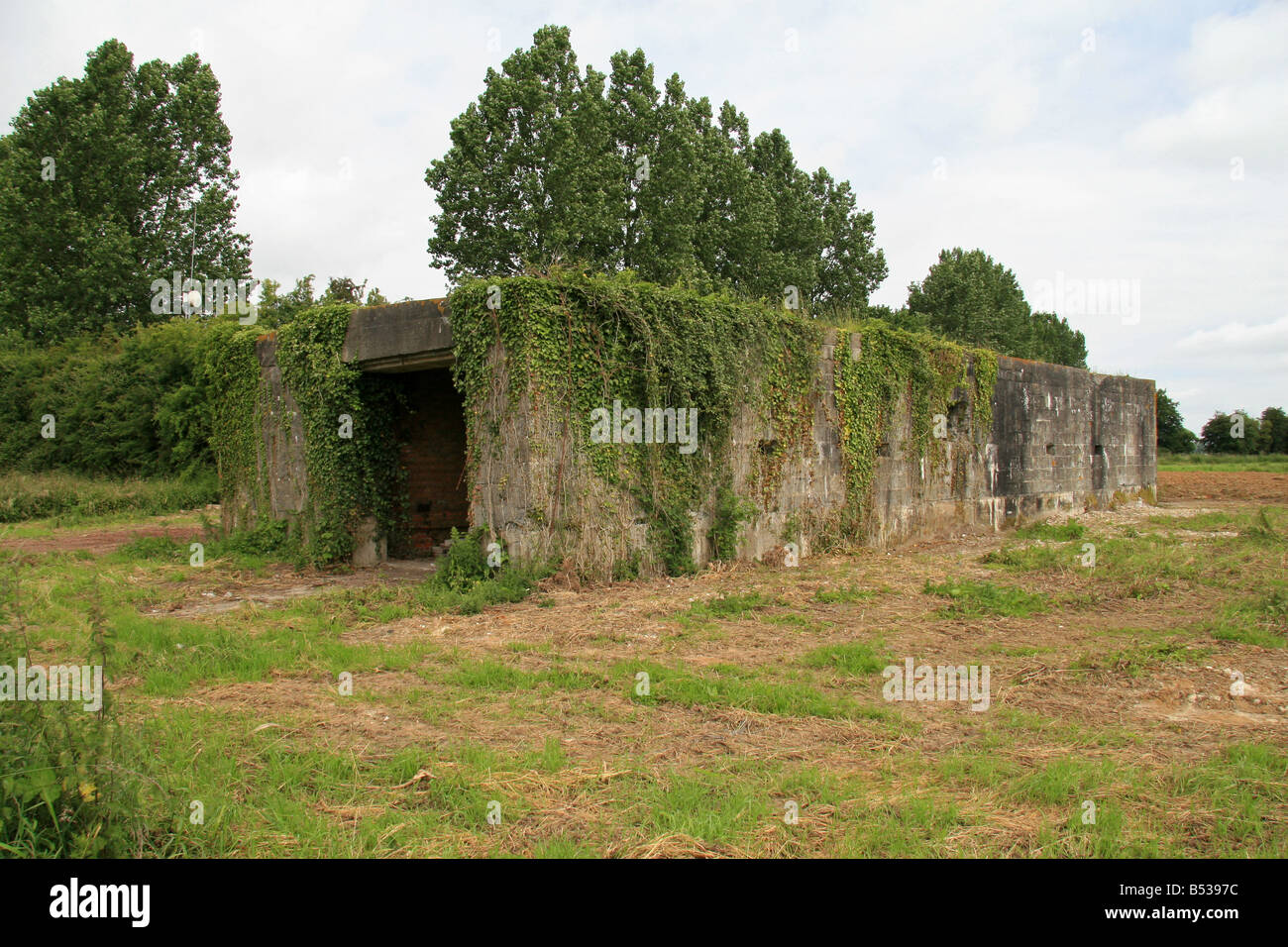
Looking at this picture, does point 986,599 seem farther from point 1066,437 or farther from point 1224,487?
point 1224,487

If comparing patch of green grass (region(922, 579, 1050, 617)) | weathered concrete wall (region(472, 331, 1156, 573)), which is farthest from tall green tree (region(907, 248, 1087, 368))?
patch of green grass (region(922, 579, 1050, 617))

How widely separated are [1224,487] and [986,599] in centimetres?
2264

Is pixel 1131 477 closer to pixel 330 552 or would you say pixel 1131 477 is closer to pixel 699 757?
pixel 330 552

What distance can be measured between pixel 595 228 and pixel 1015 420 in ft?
44.4

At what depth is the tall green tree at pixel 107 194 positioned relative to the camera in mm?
26375

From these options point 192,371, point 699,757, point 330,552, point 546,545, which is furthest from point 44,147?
point 699,757

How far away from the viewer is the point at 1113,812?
3.67 metres

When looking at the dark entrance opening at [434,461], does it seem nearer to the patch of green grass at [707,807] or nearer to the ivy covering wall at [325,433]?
the ivy covering wall at [325,433]

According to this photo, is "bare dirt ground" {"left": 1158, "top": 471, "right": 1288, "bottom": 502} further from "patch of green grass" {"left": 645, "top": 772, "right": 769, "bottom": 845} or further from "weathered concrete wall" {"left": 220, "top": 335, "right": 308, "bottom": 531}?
"patch of green grass" {"left": 645, "top": 772, "right": 769, "bottom": 845}

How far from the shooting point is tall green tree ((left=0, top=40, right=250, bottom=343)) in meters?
26.4

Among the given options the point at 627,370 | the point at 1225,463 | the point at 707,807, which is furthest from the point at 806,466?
the point at 1225,463

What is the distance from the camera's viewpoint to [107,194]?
26891 mm

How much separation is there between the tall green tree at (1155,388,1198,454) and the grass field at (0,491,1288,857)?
5010cm

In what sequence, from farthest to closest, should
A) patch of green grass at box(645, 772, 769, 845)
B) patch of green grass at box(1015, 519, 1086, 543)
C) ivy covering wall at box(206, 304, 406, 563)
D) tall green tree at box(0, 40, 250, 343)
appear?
tall green tree at box(0, 40, 250, 343) → patch of green grass at box(1015, 519, 1086, 543) → ivy covering wall at box(206, 304, 406, 563) → patch of green grass at box(645, 772, 769, 845)
